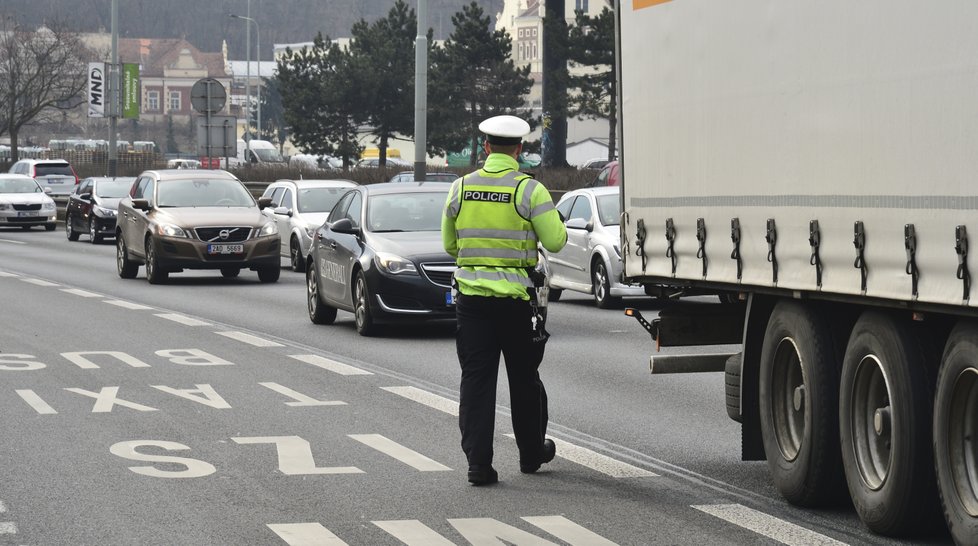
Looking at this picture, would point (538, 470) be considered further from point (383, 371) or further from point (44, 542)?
point (383, 371)

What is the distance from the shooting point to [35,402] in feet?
37.1

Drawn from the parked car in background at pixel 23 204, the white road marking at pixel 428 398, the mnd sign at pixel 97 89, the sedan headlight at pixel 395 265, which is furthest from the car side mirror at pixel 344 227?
the mnd sign at pixel 97 89

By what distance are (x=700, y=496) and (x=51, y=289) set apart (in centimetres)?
1728

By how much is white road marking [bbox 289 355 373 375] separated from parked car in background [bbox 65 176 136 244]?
2561cm

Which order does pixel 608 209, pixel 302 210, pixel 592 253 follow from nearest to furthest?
1. pixel 592 253
2. pixel 608 209
3. pixel 302 210

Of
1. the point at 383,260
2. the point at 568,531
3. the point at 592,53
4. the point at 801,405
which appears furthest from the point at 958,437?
the point at 592,53

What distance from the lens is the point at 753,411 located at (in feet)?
26.3

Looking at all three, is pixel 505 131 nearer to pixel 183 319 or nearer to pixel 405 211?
pixel 405 211

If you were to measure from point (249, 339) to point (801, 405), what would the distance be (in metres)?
9.39

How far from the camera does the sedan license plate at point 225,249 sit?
81.1 ft

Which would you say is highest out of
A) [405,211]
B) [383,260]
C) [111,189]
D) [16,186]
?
[16,186]

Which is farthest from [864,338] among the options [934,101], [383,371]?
[383,371]

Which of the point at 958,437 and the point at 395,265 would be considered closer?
the point at 958,437

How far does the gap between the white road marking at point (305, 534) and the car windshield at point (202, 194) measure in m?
19.1
